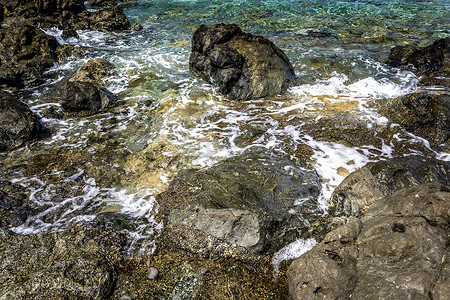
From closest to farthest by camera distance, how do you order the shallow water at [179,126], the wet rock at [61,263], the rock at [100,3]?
the wet rock at [61,263] → the shallow water at [179,126] → the rock at [100,3]

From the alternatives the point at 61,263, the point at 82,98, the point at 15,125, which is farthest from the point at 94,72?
the point at 61,263

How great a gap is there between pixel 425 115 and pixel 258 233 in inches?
227

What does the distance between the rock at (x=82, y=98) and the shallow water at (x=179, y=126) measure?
0.45m

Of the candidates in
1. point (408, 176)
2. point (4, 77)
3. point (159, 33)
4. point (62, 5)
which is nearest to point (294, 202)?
point (408, 176)

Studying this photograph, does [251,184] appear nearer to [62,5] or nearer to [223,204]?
[223,204]

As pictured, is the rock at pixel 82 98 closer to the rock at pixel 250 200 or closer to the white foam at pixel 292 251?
the rock at pixel 250 200

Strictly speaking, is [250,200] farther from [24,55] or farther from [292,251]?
[24,55]

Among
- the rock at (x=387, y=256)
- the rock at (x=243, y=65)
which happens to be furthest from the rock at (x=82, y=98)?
the rock at (x=387, y=256)

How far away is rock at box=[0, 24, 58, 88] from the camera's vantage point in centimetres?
991

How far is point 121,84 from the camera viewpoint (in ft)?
32.5

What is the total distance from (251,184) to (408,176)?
288 centimetres

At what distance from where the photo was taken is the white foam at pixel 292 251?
4.21 metres

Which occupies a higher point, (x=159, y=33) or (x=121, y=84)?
(x=159, y=33)

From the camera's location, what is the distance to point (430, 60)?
10.2 metres
